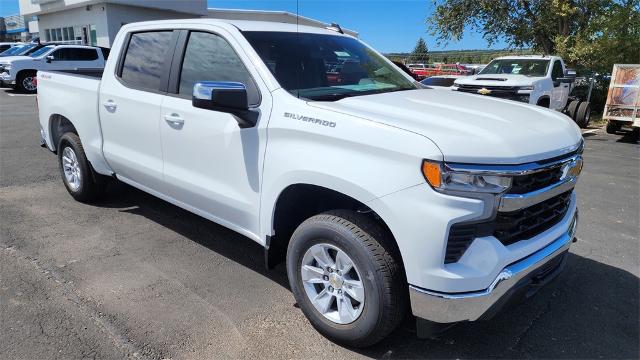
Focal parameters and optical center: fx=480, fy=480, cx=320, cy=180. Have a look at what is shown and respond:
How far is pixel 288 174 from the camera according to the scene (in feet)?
9.34

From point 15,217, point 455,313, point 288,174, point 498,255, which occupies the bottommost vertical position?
point 15,217

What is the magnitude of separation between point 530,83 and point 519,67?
2090 mm

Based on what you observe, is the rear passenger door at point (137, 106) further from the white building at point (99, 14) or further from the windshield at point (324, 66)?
the white building at point (99, 14)

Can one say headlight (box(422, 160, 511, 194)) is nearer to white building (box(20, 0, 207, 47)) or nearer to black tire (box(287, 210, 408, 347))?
black tire (box(287, 210, 408, 347))

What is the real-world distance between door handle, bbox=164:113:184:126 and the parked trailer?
11245 millimetres

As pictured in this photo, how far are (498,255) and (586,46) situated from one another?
16743mm

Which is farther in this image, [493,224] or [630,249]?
[630,249]

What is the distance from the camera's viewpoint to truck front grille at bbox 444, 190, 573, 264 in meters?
2.31

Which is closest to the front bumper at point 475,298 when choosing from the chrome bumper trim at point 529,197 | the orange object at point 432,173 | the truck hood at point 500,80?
the chrome bumper trim at point 529,197

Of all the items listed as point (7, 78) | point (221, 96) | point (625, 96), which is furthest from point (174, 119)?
point (7, 78)

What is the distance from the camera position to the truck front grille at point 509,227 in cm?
231

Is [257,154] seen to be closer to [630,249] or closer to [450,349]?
[450,349]

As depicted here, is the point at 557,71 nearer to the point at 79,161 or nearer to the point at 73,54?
the point at 79,161

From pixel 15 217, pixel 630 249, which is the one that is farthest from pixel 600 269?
pixel 15 217
